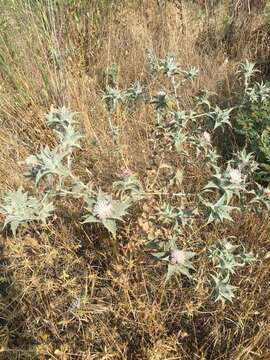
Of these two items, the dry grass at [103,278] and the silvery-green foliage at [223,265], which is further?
the dry grass at [103,278]

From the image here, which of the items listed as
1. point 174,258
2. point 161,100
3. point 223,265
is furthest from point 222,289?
point 161,100

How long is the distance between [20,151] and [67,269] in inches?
34.6

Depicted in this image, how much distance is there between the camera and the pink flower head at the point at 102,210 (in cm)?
121

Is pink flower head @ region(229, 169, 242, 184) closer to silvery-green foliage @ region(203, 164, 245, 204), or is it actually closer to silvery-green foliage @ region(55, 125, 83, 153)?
silvery-green foliage @ region(203, 164, 245, 204)

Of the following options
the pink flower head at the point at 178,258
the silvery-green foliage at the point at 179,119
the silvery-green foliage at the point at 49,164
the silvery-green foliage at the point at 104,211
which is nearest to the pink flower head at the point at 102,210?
the silvery-green foliage at the point at 104,211

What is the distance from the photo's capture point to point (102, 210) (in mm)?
1212

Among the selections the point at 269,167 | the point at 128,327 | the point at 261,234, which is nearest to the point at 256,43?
the point at 269,167

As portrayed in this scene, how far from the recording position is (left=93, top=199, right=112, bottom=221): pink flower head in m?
1.21

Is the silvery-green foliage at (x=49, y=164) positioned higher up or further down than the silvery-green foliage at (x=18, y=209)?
higher up

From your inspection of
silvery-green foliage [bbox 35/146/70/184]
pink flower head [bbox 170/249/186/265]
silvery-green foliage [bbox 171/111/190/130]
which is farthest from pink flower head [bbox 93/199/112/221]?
silvery-green foliage [bbox 171/111/190/130]

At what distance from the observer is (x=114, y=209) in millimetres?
1239

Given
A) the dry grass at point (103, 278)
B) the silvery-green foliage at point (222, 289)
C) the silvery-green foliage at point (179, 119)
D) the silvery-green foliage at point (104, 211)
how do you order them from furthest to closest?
1. the silvery-green foliage at point (179, 119)
2. the dry grass at point (103, 278)
3. the silvery-green foliage at point (222, 289)
4. the silvery-green foliage at point (104, 211)

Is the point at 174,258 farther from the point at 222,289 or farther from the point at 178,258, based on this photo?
the point at 222,289

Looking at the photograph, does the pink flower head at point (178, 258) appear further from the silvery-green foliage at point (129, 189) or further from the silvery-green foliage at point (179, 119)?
the silvery-green foliage at point (179, 119)
